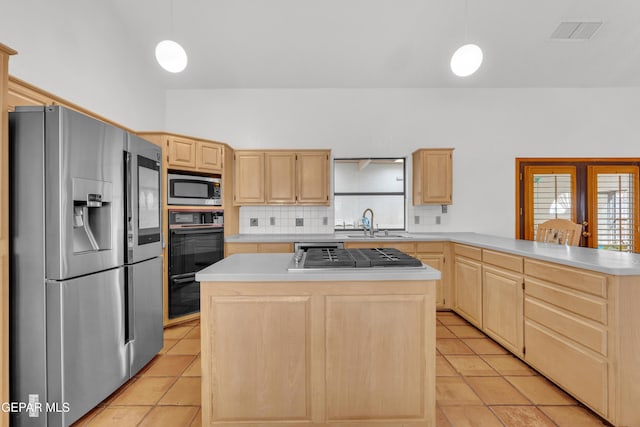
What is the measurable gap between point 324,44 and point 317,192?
183 centimetres

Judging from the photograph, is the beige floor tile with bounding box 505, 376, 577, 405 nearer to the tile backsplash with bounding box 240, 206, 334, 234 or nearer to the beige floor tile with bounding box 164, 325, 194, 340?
the tile backsplash with bounding box 240, 206, 334, 234

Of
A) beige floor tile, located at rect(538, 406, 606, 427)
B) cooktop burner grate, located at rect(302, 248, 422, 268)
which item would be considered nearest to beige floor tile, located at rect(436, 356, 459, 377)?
beige floor tile, located at rect(538, 406, 606, 427)

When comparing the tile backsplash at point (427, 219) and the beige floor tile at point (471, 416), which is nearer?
the beige floor tile at point (471, 416)

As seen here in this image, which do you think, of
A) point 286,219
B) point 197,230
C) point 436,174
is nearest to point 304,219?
point 286,219

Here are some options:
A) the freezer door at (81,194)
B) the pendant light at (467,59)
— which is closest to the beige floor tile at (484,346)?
the pendant light at (467,59)

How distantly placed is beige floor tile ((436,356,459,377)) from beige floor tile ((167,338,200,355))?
2072mm

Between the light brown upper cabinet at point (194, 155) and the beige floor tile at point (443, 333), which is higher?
the light brown upper cabinet at point (194, 155)

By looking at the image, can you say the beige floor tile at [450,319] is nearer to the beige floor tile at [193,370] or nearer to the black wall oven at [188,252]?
the beige floor tile at [193,370]

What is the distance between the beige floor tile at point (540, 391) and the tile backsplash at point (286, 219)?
9.02 ft

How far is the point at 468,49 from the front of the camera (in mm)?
2590

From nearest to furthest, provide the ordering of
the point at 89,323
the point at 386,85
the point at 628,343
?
1. the point at 628,343
2. the point at 89,323
3. the point at 386,85

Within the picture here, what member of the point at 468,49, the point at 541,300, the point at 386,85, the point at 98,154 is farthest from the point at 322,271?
the point at 386,85

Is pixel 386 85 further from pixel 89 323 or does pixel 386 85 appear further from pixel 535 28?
pixel 89 323

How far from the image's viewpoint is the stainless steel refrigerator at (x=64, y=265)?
167 cm
